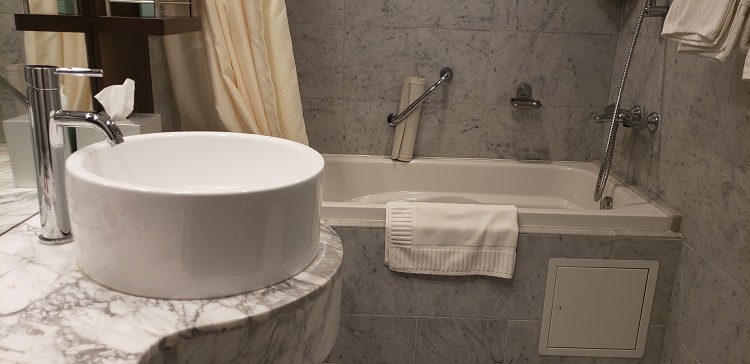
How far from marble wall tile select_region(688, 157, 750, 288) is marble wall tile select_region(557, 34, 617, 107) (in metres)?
0.89

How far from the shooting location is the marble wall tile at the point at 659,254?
188 cm

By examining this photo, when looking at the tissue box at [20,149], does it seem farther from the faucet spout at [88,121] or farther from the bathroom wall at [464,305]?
the bathroom wall at [464,305]

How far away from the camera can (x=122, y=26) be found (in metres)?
1.48

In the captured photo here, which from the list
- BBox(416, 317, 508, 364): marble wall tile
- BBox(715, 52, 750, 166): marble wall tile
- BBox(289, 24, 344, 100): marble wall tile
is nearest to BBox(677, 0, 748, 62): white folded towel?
BBox(715, 52, 750, 166): marble wall tile

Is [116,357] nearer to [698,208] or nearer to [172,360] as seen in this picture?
[172,360]

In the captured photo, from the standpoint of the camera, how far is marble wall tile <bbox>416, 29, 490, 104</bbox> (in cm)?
254

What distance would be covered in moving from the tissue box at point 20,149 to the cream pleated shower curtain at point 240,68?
2.57 feet

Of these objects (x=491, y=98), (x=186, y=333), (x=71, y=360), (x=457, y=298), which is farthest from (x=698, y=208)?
(x=71, y=360)

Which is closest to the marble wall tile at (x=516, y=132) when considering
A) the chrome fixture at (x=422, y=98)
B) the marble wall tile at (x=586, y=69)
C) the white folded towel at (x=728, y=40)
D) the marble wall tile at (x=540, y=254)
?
the marble wall tile at (x=586, y=69)

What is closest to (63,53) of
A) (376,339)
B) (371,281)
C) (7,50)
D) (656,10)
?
(7,50)

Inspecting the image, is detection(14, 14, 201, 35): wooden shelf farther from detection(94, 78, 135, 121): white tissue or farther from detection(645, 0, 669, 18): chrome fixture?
detection(645, 0, 669, 18): chrome fixture

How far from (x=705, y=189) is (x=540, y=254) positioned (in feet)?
1.70

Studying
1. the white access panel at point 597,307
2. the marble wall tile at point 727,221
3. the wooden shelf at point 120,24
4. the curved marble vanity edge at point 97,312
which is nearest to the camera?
the curved marble vanity edge at point 97,312

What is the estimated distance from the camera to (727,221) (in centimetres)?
167
